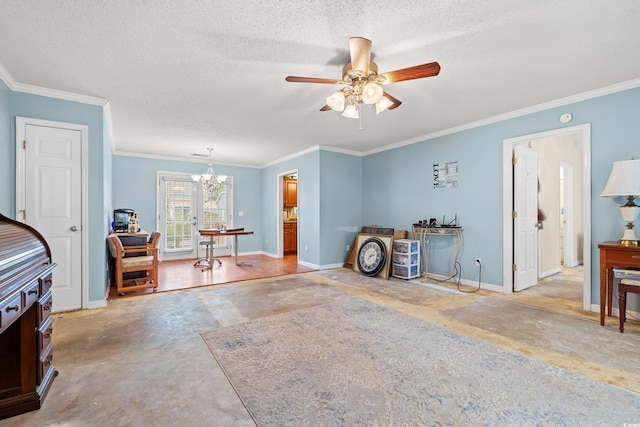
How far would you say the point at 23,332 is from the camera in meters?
1.73

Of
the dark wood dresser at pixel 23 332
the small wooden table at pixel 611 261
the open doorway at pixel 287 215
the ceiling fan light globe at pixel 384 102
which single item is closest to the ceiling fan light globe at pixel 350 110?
the ceiling fan light globe at pixel 384 102

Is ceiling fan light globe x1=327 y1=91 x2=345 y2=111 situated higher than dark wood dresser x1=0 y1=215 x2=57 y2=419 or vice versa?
ceiling fan light globe x1=327 y1=91 x2=345 y2=111

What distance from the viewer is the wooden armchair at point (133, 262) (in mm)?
3957

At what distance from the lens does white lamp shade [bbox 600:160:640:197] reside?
278cm

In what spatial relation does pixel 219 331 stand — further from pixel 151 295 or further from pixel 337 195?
pixel 337 195

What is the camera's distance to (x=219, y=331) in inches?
109

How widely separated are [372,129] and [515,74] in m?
2.18

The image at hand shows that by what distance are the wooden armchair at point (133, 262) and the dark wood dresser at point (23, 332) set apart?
223cm

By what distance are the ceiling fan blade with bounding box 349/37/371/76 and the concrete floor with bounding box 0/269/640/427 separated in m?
2.44

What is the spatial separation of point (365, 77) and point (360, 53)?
24 cm

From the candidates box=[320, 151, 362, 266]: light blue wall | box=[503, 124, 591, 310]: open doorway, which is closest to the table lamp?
box=[503, 124, 591, 310]: open doorway

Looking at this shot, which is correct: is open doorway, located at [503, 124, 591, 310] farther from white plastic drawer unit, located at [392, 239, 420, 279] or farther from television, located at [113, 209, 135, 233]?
television, located at [113, 209, 135, 233]

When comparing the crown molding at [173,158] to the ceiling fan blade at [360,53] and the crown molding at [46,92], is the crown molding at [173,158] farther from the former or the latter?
the ceiling fan blade at [360,53]

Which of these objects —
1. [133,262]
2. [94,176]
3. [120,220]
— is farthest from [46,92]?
[120,220]
